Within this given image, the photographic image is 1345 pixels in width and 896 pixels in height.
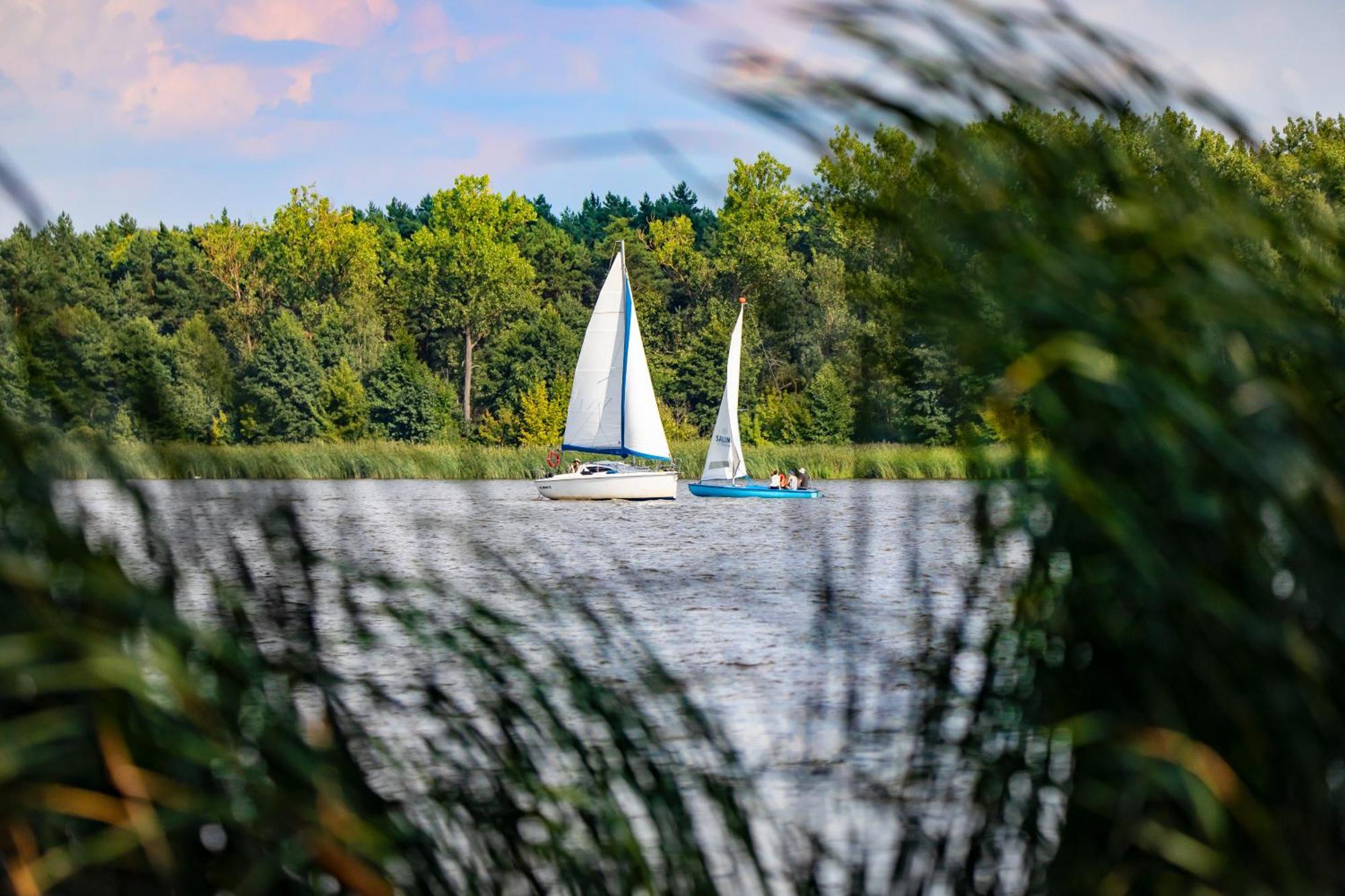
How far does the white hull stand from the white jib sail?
168cm

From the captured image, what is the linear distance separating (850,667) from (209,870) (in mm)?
849

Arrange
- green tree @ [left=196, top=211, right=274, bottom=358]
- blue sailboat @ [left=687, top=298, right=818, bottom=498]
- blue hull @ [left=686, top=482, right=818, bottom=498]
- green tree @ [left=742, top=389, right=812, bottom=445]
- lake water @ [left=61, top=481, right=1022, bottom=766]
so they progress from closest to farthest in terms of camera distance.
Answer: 1. lake water @ [left=61, top=481, right=1022, bottom=766]
2. blue sailboat @ [left=687, top=298, right=818, bottom=498]
3. blue hull @ [left=686, top=482, right=818, bottom=498]
4. green tree @ [left=742, top=389, right=812, bottom=445]
5. green tree @ [left=196, top=211, right=274, bottom=358]

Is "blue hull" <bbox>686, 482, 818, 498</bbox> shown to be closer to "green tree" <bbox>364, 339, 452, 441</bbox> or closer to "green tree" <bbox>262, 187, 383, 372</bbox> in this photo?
"green tree" <bbox>364, 339, 452, 441</bbox>

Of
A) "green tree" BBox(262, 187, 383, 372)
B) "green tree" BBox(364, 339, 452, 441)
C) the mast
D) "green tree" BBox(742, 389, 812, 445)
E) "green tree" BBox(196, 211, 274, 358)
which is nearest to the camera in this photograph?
the mast

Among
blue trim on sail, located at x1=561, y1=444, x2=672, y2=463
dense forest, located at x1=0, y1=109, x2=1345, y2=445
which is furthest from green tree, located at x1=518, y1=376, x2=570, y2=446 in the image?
blue trim on sail, located at x1=561, y1=444, x2=672, y2=463

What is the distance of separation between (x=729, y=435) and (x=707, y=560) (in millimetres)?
14215

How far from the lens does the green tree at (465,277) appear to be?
63.9 m

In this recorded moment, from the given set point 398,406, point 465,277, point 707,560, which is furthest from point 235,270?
point 707,560

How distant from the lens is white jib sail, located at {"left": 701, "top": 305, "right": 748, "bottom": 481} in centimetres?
3225

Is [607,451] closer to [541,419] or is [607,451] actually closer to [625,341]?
[625,341]

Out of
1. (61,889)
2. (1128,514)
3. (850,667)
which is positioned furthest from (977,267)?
(61,889)

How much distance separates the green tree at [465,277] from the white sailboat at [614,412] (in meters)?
29.4

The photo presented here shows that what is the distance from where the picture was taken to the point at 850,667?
175 cm

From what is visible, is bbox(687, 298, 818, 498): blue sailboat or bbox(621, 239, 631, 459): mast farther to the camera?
bbox(687, 298, 818, 498): blue sailboat
